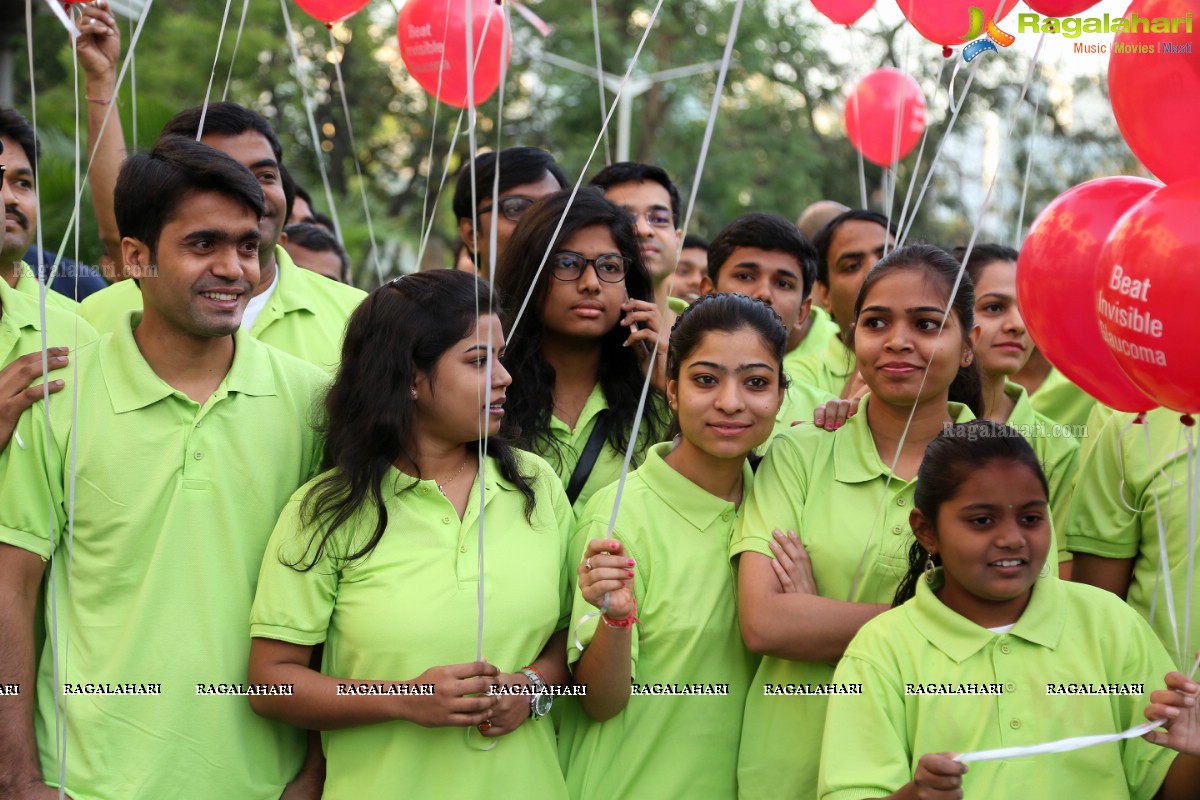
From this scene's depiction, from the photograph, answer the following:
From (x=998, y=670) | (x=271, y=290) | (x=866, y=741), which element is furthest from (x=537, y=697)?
(x=271, y=290)

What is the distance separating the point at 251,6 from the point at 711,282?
42.2 ft

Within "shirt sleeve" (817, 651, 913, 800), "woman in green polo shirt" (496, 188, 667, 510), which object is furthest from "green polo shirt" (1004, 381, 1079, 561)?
"woman in green polo shirt" (496, 188, 667, 510)

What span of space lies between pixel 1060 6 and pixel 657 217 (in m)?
1.69

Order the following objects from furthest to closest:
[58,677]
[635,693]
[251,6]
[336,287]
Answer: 1. [251,6]
2. [336,287]
3. [635,693]
4. [58,677]

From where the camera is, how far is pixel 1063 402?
434 cm

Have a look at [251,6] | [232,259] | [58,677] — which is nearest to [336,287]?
[232,259]

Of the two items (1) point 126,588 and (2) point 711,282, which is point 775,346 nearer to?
(2) point 711,282

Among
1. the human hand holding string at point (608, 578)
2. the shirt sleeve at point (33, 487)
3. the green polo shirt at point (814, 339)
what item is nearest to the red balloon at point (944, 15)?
the green polo shirt at point (814, 339)

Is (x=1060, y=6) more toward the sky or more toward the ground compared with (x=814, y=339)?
more toward the sky

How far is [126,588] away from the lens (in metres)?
2.83

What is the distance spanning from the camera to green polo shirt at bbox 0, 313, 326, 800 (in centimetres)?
278

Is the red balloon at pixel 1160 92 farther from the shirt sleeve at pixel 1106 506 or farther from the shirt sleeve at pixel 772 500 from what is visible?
the shirt sleeve at pixel 772 500

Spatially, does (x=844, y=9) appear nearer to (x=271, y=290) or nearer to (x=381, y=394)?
(x=271, y=290)

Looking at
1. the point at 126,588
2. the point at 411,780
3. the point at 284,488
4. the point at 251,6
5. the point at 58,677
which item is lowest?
the point at 411,780
